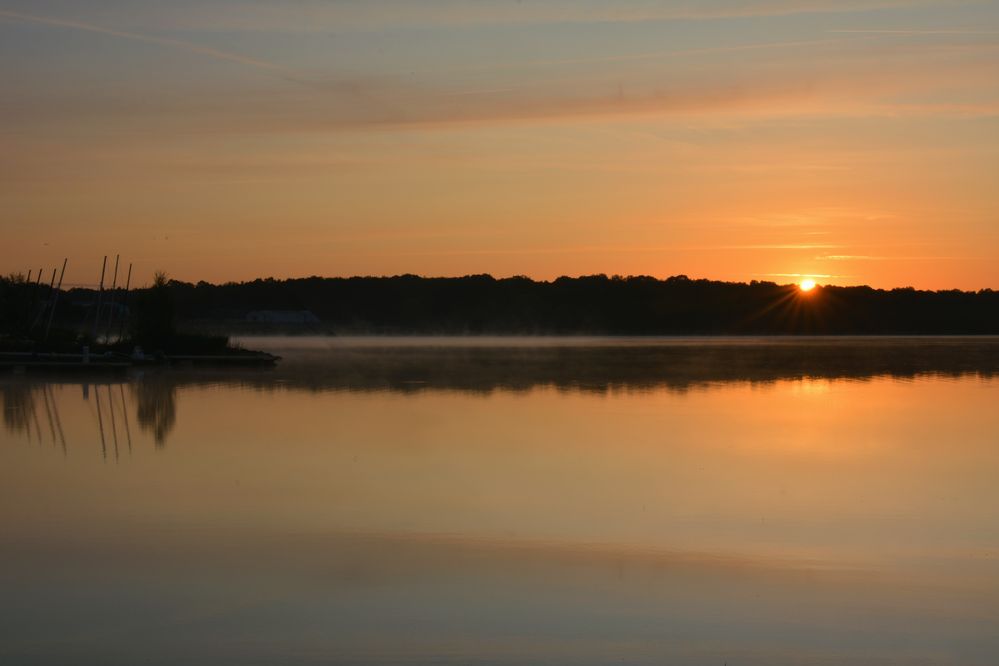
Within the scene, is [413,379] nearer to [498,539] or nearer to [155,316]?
[155,316]

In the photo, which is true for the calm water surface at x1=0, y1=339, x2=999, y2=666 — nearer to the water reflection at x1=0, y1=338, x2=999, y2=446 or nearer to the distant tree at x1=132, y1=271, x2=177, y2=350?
the water reflection at x1=0, y1=338, x2=999, y2=446

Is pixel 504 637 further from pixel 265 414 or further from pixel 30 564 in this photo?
pixel 265 414

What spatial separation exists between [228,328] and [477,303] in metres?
39.2

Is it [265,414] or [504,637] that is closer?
[504,637]

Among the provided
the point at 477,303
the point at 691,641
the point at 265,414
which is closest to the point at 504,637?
the point at 691,641

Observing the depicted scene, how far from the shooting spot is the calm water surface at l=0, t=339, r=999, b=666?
6977 millimetres

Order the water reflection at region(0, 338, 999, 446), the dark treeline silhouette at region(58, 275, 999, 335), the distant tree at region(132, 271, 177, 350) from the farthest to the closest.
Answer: the dark treeline silhouette at region(58, 275, 999, 335), the distant tree at region(132, 271, 177, 350), the water reflection at region(0, 338, 999, 446)

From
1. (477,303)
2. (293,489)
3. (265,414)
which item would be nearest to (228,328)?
(477,303)

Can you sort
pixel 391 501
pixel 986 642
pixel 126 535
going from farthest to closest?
pixel 391 501 < pixel 126 535 < pixel 986 642

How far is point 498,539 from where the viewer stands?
9.94 meters

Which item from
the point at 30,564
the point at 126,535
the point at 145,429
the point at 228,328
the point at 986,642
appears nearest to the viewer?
the point at 986,642

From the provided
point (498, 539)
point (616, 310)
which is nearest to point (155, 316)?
point (498, 539)

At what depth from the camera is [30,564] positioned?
28.7 ft

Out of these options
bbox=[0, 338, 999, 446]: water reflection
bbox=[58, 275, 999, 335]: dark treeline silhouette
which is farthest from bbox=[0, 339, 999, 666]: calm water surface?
bbox=[58, 275, 999, 335]: dark treeline silhouette
